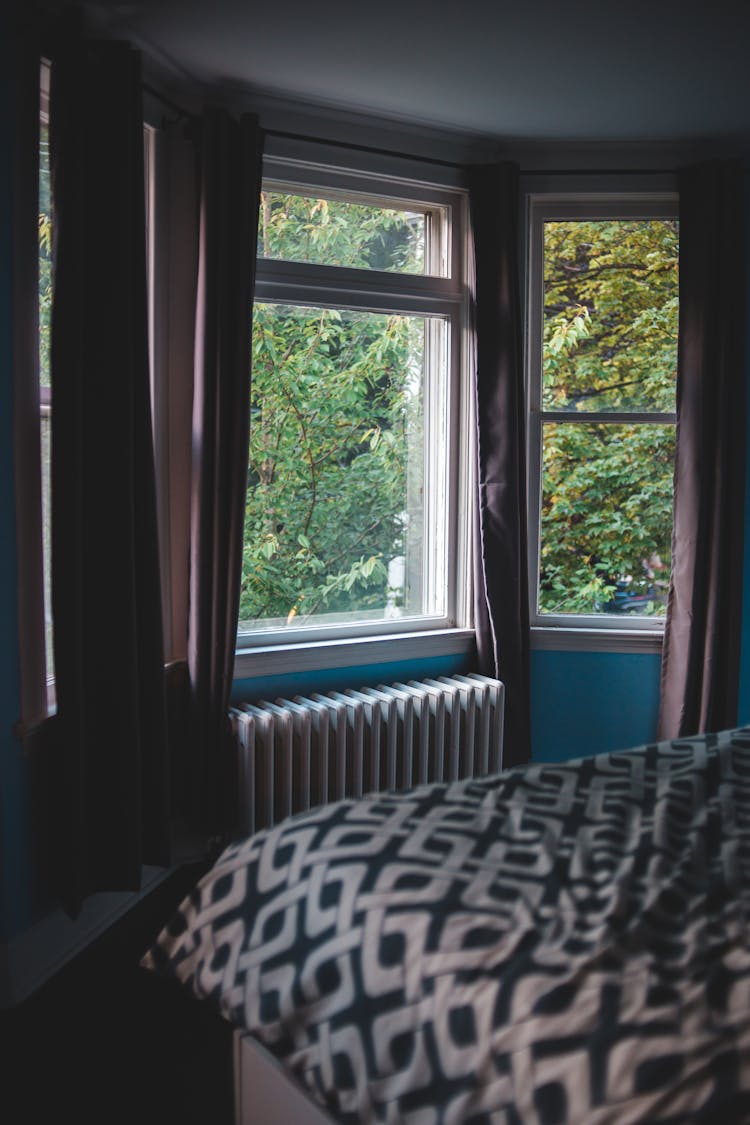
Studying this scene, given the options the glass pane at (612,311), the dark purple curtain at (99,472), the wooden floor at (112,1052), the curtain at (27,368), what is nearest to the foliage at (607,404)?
the glass pane at (612,311)

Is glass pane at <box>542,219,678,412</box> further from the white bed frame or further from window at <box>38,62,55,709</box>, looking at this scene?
the white bed frame

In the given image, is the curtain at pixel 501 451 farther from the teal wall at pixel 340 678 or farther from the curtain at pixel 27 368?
the curtain at pixel 27 368

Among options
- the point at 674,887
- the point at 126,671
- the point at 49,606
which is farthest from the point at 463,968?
the point at 49,606

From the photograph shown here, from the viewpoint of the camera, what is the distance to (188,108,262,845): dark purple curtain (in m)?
2.78

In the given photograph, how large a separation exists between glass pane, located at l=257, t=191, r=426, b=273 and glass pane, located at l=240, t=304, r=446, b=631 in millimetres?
186

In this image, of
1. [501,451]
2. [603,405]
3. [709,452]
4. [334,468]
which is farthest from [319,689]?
[709,452]

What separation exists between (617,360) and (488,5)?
1550 mm

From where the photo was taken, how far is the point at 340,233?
319 centimetres

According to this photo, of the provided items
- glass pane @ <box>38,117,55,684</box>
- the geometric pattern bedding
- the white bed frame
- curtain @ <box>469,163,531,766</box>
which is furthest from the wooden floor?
curtain @ <box>469,163,531,766</box>

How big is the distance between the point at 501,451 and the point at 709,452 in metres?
0.79

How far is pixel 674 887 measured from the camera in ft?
4.86

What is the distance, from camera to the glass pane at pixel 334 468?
314 cm

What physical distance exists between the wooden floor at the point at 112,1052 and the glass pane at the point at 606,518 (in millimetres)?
2102

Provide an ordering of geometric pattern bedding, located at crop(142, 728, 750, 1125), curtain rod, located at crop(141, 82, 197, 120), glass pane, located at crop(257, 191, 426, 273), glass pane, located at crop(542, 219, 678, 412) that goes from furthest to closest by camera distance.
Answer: glass pane, located at crop(542, 219, 678, 412) < glass pane, located at crop(257, 191, 426, 273) < curtain rod, located at crop(141, 82, 197, 120) < geometric pattern bedding, located at crop(142, 728, 750, 1125)
